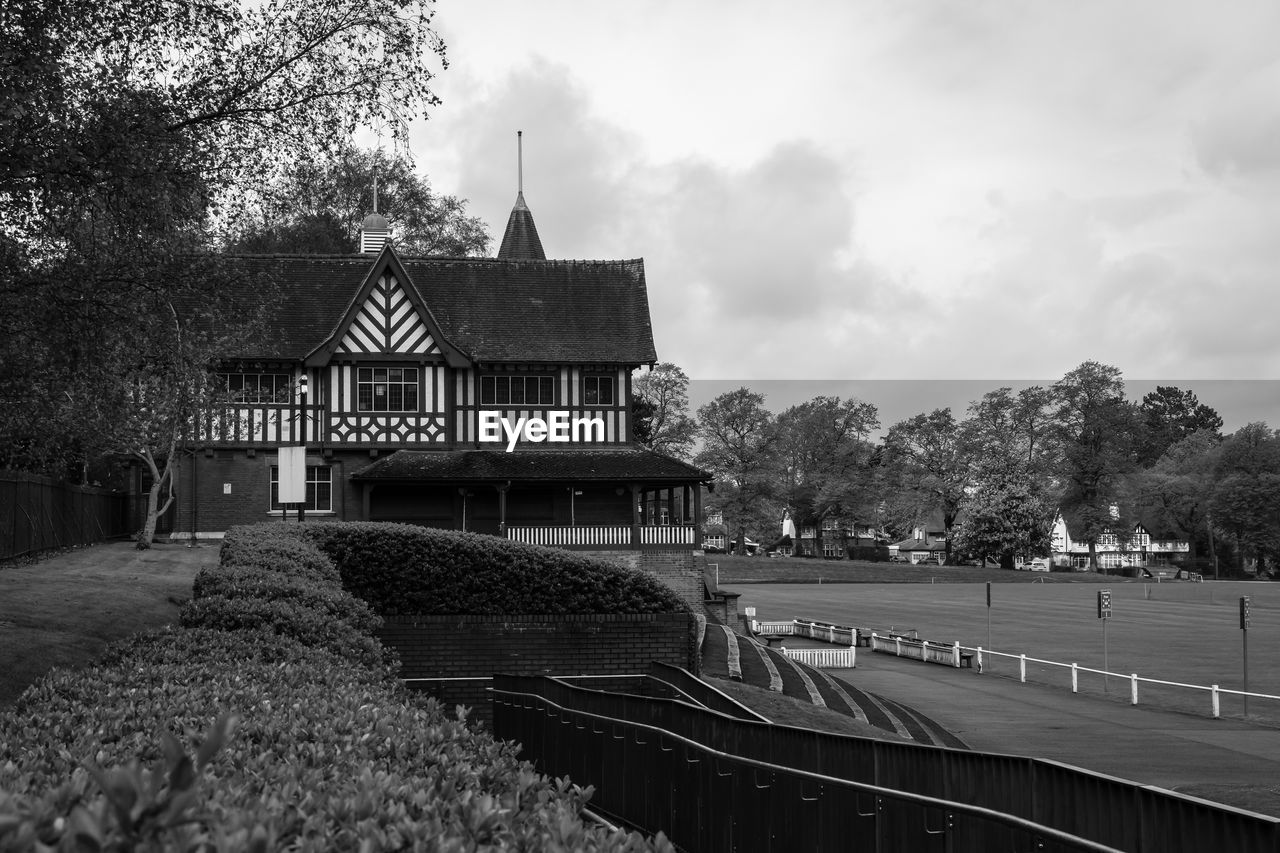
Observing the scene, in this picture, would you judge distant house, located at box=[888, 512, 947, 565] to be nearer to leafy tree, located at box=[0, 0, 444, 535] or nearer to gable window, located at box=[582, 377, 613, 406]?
gable window, located at box=[582, 377, 613, 406]

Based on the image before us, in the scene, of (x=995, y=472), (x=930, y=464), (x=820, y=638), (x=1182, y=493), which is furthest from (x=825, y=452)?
(x=820, y=638)

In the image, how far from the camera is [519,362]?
41188 millimetres

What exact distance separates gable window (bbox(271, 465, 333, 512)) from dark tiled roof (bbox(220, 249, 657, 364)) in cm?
374

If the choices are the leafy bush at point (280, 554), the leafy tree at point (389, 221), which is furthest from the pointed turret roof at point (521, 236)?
the leafy bush at point (280, 554)

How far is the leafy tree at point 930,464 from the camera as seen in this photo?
102 meters

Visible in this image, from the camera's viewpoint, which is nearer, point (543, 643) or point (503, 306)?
point (543, 643)

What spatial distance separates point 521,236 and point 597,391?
58.0 feet

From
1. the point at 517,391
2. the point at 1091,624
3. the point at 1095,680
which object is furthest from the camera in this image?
the point at 1091,624

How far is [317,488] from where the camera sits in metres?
40.4

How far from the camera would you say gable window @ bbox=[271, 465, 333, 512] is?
132 feet

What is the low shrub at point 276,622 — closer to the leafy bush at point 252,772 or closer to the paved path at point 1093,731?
the leafy bush at point 252,772

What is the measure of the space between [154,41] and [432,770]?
11675 mm

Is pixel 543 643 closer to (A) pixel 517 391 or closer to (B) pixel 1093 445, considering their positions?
(A) pixel 517 391

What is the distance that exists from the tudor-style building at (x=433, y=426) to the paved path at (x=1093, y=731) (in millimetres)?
10895
